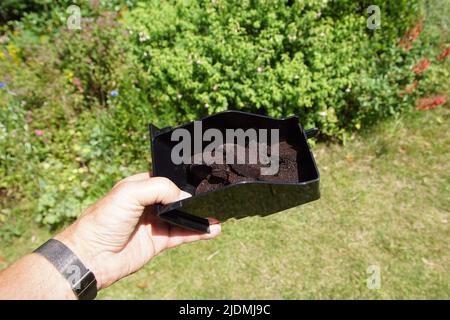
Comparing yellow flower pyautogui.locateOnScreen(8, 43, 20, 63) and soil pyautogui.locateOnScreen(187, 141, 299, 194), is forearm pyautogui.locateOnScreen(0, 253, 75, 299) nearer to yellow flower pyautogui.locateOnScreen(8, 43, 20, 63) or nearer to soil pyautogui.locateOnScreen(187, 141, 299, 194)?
soil pyautogui.locateOnScreen(187, 141, 299, 194)

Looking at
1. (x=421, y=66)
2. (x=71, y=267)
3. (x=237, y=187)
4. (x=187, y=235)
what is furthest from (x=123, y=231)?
(x=421, y=66)

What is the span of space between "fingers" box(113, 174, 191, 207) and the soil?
0.61 ft

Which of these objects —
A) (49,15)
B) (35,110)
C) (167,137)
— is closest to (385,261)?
(167,137)

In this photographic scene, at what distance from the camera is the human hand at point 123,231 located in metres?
1.94

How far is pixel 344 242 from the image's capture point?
10.5 feet

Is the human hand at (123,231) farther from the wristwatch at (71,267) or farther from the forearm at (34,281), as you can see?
the forearm at (34,281)

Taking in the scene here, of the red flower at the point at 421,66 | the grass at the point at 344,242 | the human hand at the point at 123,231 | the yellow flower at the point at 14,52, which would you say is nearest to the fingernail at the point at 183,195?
the human hand at the point at 123,231

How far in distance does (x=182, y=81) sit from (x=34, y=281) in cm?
202

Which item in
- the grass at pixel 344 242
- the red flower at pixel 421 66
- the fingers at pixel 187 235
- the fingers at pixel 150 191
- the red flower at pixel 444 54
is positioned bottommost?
the grass at pixel 344 242

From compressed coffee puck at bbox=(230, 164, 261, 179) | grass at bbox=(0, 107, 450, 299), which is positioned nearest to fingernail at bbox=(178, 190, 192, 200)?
compressed coffee puck at bbox=(230, 164, 261, 179)

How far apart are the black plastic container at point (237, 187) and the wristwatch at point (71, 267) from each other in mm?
494

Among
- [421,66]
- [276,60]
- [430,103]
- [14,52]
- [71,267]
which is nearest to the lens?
[71,267]

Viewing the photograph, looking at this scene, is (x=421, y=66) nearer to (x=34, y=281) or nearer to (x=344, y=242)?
(x=344, y=242)

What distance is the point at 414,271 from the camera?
9.86 ft
